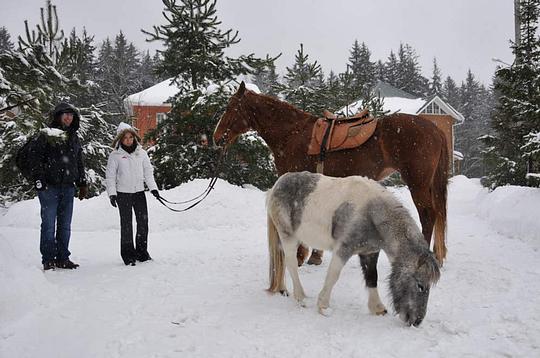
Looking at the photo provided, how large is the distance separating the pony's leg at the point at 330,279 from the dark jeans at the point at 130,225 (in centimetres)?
335

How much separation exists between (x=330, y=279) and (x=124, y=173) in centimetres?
374

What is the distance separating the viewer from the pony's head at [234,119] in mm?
5980

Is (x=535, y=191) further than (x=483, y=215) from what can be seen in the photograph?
No

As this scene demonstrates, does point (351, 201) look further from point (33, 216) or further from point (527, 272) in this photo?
point (33, 216)

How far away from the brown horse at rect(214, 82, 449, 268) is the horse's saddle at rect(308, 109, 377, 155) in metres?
0.10

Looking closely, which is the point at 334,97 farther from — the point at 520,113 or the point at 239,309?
the point at 239,309

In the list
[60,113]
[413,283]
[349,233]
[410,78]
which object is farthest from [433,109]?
[413,283]

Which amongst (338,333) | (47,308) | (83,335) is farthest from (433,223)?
(47,308)

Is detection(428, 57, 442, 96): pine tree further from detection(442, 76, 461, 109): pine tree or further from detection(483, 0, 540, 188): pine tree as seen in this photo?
detection(483, 0, 540, 188): pine tree

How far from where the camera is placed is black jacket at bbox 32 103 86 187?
17.6 ft

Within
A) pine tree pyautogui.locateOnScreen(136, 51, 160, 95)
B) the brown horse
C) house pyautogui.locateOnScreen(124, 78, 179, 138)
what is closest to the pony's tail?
the brown horse

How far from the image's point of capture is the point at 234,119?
6.03m

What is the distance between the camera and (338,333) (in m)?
3.23

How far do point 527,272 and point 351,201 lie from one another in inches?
116
